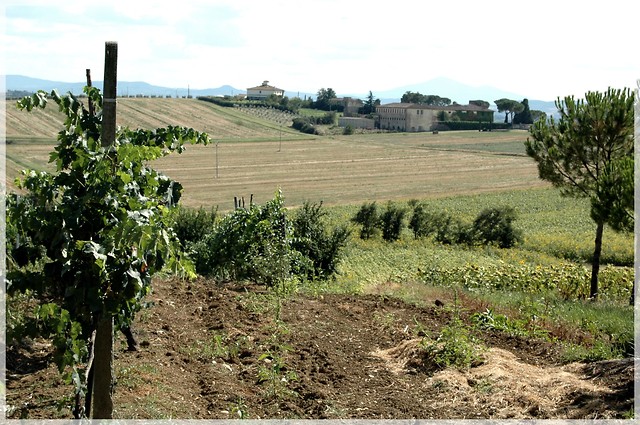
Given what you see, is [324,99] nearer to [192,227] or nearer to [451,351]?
[192,227]

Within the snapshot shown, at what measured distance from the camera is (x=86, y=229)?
460 centimetres

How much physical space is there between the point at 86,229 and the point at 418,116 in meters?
127

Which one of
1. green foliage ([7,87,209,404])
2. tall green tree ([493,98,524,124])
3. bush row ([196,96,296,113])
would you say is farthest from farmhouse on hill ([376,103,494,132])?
green foliage ([7,87,209,404])

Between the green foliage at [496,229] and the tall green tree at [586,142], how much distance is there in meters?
8.71

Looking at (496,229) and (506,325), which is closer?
(506,325)

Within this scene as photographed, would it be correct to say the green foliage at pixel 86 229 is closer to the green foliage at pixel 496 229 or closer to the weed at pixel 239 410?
the weed at pixel 239 410

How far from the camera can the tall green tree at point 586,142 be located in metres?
16.9

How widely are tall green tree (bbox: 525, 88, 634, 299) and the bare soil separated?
8260 mm

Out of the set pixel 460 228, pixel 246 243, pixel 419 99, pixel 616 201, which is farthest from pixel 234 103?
pixel 616 201

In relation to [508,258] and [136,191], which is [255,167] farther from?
[136,191]

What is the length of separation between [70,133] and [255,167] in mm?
58534

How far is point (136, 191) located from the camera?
4.70 m

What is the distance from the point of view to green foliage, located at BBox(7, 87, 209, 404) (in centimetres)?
422

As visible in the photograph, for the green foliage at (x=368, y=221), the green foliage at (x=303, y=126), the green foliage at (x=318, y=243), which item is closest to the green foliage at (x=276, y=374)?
the green foliage at (x=318, y=243)
